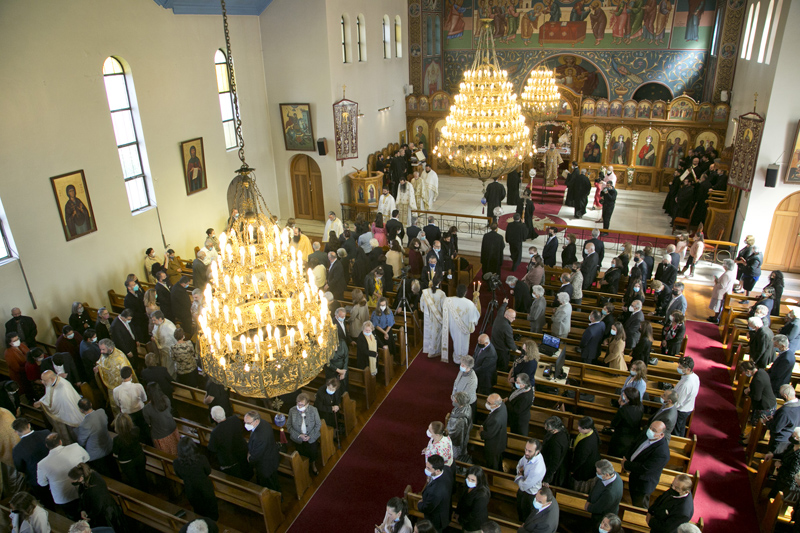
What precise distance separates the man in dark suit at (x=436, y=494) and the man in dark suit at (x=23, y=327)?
7593mm

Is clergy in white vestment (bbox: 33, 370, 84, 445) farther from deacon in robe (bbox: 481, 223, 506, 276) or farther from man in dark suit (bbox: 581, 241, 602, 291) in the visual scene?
man in dark suit (bbox: 581, 241, 602, 291)

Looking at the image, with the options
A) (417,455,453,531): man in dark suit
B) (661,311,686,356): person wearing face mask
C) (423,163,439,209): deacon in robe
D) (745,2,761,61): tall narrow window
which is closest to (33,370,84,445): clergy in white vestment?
(417,455,453,531): man in dark suit

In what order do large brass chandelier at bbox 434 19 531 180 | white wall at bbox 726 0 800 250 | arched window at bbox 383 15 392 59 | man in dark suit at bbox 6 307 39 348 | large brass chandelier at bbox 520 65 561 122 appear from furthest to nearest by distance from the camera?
arched window at bbox 383 15 392 59 < large brass chandelier at bbox 520 65 561 122 < white wall at bbox 726 0 800 250 < large brass chandelier at bbox 434 19 531 180 < man in dark suit at bbox 6 307 39 348

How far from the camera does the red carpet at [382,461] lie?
706cm

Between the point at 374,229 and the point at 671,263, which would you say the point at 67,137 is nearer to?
the point at 374,229

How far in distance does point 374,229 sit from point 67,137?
22.0ft

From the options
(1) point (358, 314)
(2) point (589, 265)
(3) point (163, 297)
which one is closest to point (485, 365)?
(1) point (358, 314)

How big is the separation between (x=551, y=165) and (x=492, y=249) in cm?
909

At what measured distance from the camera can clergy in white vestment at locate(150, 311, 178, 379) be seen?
8512 millimetres

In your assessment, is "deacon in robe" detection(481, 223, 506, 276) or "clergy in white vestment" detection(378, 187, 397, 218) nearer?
"deacon in robe" detection(481, 223, 506, 276)

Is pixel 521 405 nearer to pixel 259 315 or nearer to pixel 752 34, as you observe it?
pixel 259 315

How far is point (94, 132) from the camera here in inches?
448

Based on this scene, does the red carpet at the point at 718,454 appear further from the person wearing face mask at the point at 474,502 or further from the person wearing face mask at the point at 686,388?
the person wearing face mask at the point at 474,502

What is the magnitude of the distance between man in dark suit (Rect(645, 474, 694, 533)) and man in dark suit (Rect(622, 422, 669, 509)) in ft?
2.00
